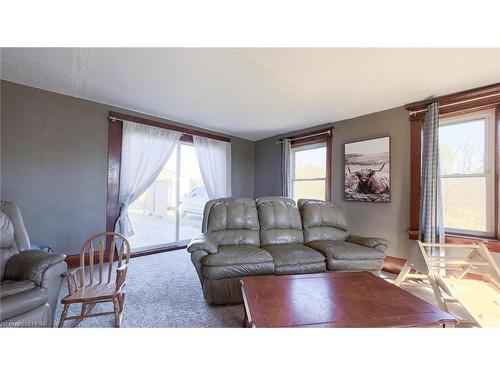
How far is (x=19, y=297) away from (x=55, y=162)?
2116 mm

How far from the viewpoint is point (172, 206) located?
3883mm

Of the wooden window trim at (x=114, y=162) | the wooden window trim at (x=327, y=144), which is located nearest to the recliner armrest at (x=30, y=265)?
the wooden window trim at (x=114, y=162)

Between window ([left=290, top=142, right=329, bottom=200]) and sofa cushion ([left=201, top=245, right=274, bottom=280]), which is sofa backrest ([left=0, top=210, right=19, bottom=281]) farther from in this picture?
window ([left=290, top=142, right=329, bottom=200])

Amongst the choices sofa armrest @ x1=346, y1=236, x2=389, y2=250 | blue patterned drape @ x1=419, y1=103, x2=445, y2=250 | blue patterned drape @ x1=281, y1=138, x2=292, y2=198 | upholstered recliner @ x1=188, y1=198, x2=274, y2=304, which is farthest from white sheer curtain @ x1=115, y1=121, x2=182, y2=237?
blue patterned drape @ x1=419, y1=103, x2=445, y2=250

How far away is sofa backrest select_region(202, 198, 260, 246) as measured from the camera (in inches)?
101

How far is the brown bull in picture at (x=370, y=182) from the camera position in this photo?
3113 mm

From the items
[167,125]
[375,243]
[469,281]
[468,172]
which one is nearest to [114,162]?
[167,125]

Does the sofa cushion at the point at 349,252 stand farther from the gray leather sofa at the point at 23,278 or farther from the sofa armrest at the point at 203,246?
the gray leather sofa at the point at 23,278

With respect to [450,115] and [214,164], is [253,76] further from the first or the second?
[450,115]

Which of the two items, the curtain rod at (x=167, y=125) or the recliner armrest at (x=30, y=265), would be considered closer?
the recliner armrest at (x=30, y=265)

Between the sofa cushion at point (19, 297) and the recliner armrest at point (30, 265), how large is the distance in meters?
0.05
